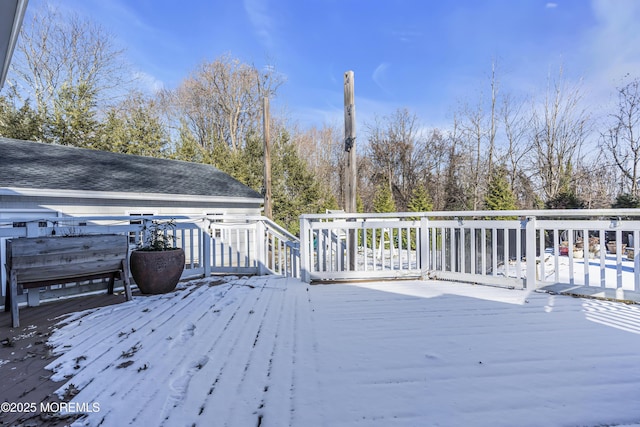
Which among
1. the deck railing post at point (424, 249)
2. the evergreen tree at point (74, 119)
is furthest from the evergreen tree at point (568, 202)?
the evergreen tree at point (74, 119)

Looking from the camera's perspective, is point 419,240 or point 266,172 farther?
point 266,172

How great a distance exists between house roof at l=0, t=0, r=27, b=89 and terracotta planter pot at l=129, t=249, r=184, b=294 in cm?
222

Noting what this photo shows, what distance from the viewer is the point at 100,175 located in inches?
316

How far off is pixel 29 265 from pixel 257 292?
2.16 m

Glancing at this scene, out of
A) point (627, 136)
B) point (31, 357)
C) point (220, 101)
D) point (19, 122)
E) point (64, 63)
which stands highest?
point (64, 63)

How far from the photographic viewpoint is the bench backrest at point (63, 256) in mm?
2820

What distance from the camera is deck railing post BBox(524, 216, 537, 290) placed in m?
3.38

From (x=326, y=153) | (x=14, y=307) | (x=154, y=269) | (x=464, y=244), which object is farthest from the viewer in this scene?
(x=326, y=153)

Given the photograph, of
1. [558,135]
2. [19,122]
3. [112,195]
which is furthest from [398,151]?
[19,122]

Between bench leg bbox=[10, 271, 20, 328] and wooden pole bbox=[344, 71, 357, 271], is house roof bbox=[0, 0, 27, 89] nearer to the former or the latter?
bench leg bbox=[10, 271, 20, 328]

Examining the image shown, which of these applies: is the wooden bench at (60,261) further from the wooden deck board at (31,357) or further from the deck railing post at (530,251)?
the deck railing post at (530,251)

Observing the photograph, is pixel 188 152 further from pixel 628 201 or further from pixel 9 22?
pixel 628 201

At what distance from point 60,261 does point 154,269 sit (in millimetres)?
921

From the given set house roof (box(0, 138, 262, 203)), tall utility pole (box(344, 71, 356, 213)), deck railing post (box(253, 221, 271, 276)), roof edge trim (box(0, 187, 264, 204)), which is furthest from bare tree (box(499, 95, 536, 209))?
deck railing post (box(253, 221, 271, 276))
